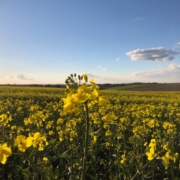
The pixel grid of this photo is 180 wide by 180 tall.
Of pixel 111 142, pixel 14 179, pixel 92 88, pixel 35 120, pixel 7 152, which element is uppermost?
pixel 92 88

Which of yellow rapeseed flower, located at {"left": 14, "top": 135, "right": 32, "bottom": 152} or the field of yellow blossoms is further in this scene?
the field of yellow blossoms

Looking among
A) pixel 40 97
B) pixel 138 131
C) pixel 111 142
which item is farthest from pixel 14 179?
pixel 40 97

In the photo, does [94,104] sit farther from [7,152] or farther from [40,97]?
[40,97]

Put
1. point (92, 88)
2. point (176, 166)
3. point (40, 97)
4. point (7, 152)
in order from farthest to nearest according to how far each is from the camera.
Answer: point (40, 97)
point (176, 166)
point (92, 88)
point (7, 152)

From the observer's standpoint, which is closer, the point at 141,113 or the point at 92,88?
the point at 92,88

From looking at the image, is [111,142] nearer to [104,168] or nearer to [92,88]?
[104,168]

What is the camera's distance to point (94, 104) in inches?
70.4

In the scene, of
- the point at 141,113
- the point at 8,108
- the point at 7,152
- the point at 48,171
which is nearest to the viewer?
the point at 7,152

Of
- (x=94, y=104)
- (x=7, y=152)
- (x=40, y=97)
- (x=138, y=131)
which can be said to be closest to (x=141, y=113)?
(x=138, y=131)

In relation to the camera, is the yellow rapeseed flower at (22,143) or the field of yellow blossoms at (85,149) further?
the field of yellow blossoms at (85,149)

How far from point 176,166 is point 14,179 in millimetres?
2716

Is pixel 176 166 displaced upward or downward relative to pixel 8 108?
downward

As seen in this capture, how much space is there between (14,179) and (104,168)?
59.7 inches

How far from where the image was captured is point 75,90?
67.6 inches
